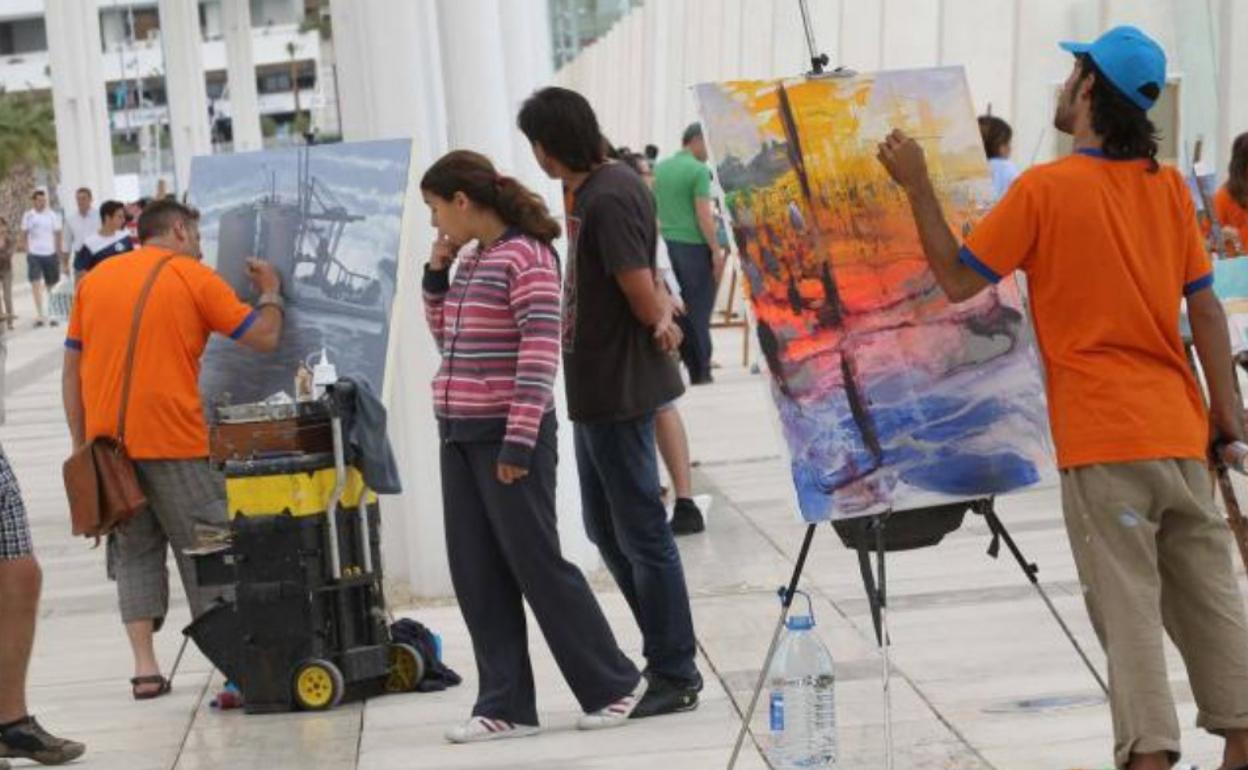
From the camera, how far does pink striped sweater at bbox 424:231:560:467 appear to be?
751 centimetres

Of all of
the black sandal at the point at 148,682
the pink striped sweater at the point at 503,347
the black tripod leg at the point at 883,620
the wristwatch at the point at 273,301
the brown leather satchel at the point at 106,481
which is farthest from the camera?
the black sandal at the point at 148,682

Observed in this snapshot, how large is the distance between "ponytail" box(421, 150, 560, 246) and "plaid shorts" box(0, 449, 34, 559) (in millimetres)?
1579

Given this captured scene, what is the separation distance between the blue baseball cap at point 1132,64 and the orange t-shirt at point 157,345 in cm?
403

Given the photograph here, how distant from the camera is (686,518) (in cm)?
1229

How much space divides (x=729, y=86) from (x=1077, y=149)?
1.25 m

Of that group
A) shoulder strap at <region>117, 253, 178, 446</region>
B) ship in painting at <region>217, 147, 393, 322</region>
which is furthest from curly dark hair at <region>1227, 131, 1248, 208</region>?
shoulder strap at <region>117, 253, 178, 446</region>

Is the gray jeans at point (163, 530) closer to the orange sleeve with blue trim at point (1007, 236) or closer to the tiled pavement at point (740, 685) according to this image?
the tiled pavement at point (740, 685)

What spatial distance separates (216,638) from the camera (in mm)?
8727

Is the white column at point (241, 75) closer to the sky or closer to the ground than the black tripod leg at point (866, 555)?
closer to the sky

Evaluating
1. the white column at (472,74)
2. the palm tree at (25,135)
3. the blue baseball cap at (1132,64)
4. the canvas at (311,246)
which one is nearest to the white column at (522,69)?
the white column at (472,74)

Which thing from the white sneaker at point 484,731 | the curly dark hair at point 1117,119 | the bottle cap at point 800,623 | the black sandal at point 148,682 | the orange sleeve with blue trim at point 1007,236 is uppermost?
the curly dark hair at point 1117,119

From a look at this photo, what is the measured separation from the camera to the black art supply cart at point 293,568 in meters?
8.59

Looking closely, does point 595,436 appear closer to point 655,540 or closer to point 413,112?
point 655,540

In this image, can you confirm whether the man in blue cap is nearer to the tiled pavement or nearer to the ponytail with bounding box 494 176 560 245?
the tiled pavement
